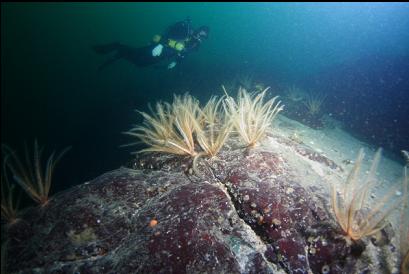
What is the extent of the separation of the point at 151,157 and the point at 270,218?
2.40 m

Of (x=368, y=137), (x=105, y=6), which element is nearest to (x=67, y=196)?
(x=368, y=137)

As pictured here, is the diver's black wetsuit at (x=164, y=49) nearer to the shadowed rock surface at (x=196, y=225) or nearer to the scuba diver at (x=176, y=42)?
the scuba diver at (x=176, y=42)

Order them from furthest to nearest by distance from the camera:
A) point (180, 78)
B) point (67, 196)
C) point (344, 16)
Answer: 1. point (344, 16)
2. point (180, 78)
3. point (67, 196)

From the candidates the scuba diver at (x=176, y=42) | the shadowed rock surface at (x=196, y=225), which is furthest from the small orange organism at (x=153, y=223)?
the scuba diver at (x=176, y=42)

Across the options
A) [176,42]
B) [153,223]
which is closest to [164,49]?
[176,42]

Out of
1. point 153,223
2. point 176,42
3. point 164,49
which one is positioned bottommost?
point 153,223

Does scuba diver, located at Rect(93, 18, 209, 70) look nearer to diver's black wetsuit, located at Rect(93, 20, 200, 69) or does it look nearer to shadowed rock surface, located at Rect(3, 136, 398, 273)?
diver's black wetsuit, located at Rect(93, 20, 200, 69)

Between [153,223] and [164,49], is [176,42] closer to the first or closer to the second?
[164,49]

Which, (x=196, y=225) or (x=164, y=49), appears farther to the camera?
(x=164, y=49)

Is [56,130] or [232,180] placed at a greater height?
[232,180]

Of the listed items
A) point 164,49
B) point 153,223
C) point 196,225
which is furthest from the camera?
point 164,49

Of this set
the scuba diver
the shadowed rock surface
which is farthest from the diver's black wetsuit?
the shadowed rock surface

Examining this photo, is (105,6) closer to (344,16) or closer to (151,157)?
(344,16)

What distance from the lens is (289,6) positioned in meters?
176
